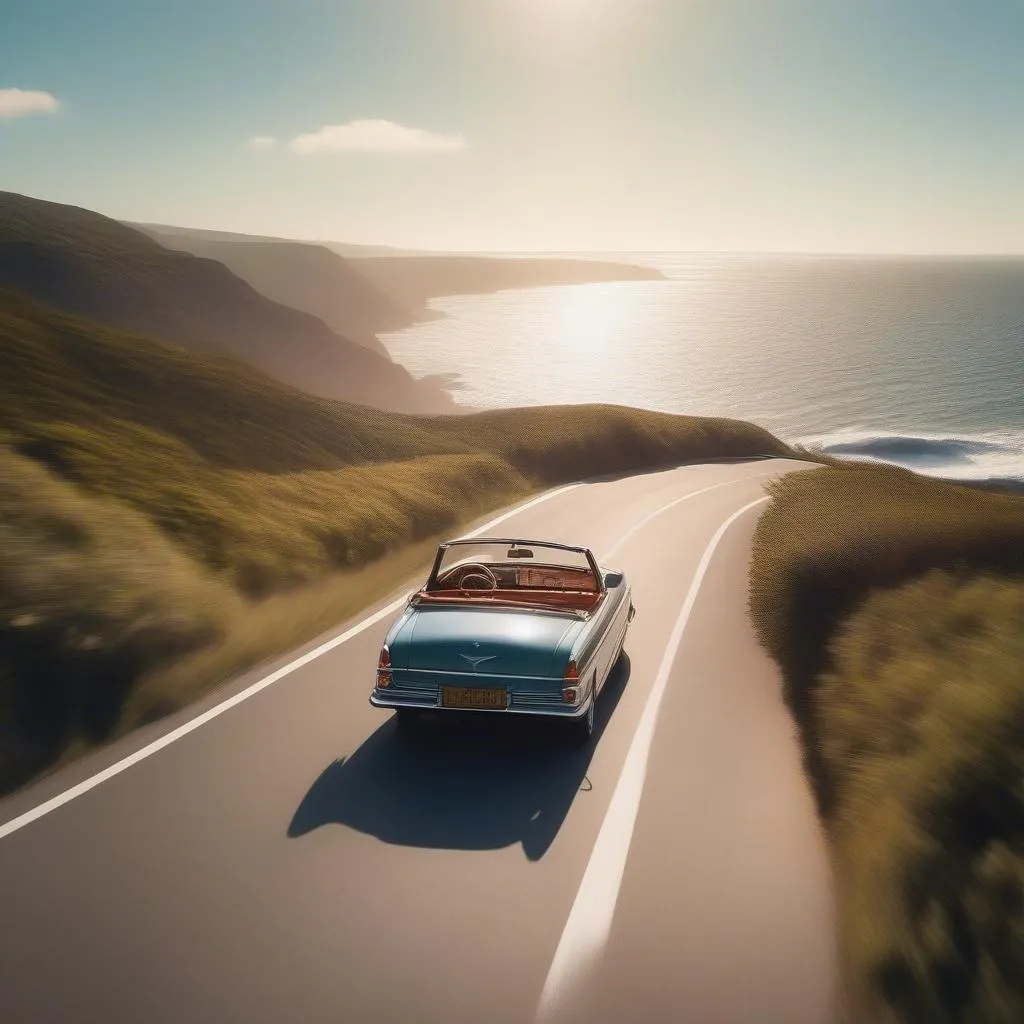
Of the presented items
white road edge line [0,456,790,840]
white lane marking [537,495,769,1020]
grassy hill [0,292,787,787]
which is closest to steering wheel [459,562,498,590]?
white road edge line [0,456,790,840]

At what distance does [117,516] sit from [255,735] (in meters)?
7.00

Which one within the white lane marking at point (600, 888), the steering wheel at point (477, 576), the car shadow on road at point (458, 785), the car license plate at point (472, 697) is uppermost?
the steering wheel at point (477, 576)

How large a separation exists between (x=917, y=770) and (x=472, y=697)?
326cm

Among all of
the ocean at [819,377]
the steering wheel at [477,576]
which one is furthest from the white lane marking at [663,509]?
the ocean at [819,377]

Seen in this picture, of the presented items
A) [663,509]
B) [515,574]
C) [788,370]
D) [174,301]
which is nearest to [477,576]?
[515,574]

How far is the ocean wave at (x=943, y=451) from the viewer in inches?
2921

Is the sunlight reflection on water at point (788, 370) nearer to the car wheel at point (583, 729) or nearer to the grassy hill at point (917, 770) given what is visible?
the grassy hill at point (917, 770)

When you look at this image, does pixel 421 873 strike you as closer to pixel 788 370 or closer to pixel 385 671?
pixel 385 671

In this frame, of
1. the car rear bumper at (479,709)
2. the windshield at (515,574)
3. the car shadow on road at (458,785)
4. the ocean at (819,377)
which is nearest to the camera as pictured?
the car shadow on road at (458,785)

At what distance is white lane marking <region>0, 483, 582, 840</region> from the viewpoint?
615cm

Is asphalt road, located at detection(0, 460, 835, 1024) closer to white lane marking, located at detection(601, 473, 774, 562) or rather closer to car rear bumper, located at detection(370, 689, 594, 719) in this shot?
car rear bumper, located at detection(370, 689, 594, 719)

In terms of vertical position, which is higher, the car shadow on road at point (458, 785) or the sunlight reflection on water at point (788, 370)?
the car shadow on road at point (458, 785)

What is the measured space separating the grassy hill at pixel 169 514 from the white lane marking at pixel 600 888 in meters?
4.51

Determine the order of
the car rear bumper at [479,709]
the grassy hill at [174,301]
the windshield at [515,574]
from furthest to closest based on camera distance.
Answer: the grassy hill at [174,301]
the windshield at [515,574]
the car rear bumper at [479,709]
